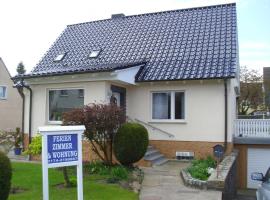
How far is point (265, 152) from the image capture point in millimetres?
19453

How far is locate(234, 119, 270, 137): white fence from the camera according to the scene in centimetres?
1908

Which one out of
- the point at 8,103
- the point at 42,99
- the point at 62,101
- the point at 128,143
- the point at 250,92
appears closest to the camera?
the point at 128,143

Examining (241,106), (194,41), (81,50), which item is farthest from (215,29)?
(241,106)

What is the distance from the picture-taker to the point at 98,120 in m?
12.4

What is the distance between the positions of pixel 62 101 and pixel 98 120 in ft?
17.9

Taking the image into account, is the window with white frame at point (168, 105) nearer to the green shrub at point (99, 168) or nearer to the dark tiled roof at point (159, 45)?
the dark tiled roof at point (159, 45)

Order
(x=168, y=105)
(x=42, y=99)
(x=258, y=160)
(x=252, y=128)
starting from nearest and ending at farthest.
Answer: (x=42, y=99) < (x=168, y=105) < (x=252, y=128) < (x=258, y=160)

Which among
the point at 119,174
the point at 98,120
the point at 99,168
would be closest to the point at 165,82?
the point at 98,120

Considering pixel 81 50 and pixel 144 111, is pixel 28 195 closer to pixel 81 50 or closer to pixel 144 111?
pixel 144 111

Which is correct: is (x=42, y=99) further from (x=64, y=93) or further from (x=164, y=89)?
(x=164, y=89)

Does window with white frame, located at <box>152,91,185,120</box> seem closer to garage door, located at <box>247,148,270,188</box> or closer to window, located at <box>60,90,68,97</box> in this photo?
window, located at <box>60,90,68,97</box>

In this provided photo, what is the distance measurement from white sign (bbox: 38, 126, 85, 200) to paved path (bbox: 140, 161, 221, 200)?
2.96m

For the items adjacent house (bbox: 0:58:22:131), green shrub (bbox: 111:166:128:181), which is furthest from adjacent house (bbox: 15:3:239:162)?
adjacent house (bbox: 0:58:22:131)

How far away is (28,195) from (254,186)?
1356 cm
